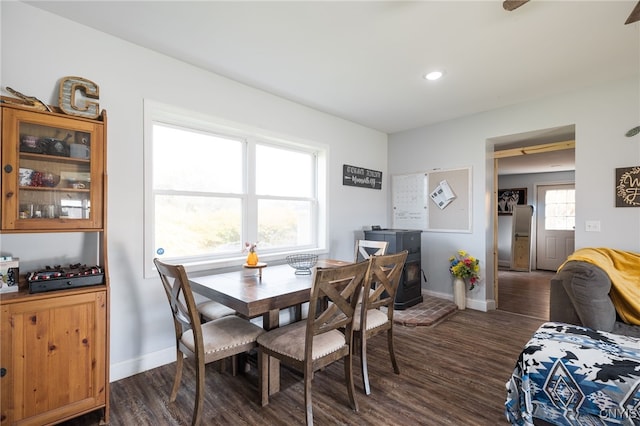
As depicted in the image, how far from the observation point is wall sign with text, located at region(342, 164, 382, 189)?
4.16 meters

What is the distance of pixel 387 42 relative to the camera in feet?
7.56

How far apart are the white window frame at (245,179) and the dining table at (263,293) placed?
1.60 feet

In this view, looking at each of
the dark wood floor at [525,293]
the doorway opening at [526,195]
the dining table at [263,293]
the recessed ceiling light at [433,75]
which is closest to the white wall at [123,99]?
the dining table at [263,293]

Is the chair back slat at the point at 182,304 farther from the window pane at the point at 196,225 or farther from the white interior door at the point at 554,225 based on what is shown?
the white interior door at the point at 554,225

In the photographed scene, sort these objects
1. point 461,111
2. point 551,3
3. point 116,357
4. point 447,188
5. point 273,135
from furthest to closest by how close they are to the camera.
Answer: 1. point 447,188
2. point 461,111
3. point 273,135
4. point 116,357
5. point 551,3

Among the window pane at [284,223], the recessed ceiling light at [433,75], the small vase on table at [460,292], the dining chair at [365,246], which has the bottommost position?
the small vase on table at [460,292]

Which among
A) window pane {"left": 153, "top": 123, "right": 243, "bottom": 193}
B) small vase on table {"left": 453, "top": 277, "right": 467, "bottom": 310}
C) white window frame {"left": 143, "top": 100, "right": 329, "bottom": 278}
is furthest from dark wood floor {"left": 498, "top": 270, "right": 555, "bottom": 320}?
window pane {"left": 153, "top": 123, "right": 243, "bottom": 193}

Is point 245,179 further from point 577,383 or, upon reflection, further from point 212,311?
point 577,383

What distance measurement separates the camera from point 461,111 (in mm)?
3814

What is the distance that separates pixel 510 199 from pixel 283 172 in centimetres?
644

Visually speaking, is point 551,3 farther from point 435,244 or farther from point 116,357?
point 116,357

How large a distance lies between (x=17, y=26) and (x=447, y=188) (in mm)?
4419

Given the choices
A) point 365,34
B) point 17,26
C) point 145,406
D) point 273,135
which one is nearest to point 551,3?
point 365,34

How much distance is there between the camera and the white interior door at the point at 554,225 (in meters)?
6.68
